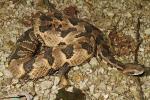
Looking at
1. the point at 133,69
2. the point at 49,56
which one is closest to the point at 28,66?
the point at 49,56

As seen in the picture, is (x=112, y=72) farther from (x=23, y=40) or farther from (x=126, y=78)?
(x=23, y=40)

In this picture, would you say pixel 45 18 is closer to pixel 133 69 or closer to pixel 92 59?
pixel 92 59

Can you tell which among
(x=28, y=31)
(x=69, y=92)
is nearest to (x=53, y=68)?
(x=69, y=92)

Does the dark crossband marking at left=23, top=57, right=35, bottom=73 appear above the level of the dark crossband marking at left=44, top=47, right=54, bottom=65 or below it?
below

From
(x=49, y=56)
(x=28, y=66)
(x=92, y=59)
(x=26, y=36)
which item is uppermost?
(x=26, y=36)

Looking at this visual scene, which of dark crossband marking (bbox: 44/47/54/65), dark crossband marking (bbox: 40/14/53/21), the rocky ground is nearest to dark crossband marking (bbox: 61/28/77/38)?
dark crossband marking (bbox: 40/14/53/21)

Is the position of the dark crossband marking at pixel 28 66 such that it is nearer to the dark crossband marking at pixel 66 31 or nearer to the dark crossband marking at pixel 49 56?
the dark crossband marking at pixel 49 56

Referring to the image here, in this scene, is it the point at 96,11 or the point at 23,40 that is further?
the point at 96,11

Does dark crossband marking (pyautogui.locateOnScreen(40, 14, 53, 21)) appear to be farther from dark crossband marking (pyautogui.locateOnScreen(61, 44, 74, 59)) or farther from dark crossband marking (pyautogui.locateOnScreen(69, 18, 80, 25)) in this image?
dark crossband marking (pyautogui.locateOnScreen(61, 44, 74, 59))
